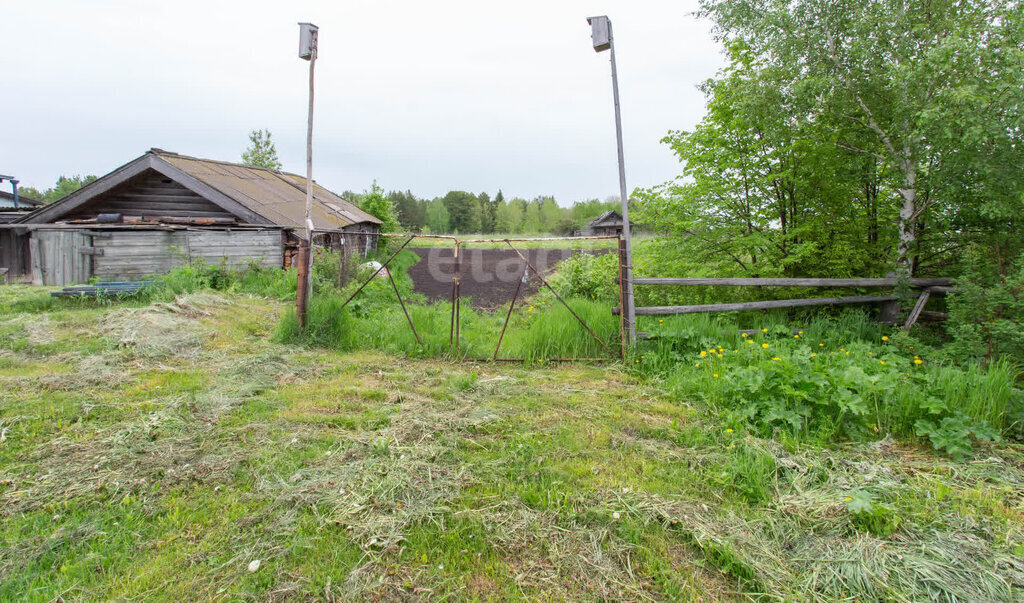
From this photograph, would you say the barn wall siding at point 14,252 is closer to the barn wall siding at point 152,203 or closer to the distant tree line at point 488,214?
the barn wall siding at point 152,203

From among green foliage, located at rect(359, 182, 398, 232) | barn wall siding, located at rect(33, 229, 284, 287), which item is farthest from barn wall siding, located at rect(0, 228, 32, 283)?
green foliage, located at rect(359, 182, 398, 232)

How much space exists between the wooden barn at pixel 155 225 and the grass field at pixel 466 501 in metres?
7.58

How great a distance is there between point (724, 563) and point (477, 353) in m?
4.36

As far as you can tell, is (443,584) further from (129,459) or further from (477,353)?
(477,353)

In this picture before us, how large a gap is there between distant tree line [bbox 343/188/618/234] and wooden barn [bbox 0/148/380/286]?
1903 inches

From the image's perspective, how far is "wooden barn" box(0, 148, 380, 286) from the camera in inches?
462

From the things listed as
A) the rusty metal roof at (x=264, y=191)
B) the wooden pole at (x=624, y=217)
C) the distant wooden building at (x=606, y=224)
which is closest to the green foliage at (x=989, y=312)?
the wooden pole at (x=624, y=217)

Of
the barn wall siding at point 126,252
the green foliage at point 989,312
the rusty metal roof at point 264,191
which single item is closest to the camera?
the green foliage at point 989,312

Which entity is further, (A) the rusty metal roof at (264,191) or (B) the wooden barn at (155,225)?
(A) the rusty metal roof at (264,191)

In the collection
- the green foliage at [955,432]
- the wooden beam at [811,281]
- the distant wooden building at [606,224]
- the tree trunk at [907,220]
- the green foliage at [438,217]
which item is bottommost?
the green foliage at [955,432]

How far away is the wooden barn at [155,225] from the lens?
38.5 feet

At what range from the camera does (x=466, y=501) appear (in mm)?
3107

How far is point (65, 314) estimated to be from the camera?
8234mm

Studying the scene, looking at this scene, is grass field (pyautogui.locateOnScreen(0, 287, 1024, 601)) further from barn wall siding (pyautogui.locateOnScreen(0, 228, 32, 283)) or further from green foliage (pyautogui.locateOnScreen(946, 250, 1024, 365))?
barn wall siding (pyautogui.locateOnScreen(0, 228, 32, 283))
